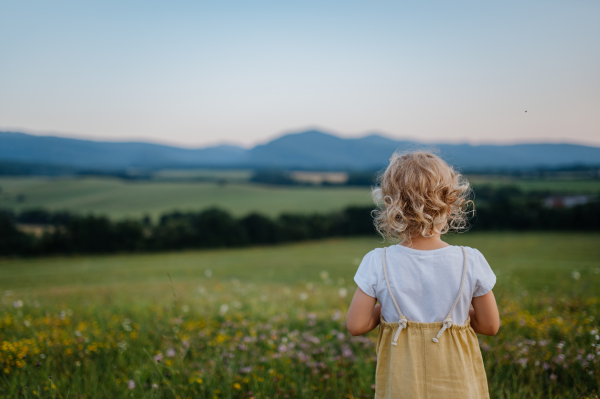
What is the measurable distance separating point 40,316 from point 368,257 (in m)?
5.00

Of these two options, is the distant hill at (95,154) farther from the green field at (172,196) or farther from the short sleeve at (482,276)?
the short sleeve at (482,276)

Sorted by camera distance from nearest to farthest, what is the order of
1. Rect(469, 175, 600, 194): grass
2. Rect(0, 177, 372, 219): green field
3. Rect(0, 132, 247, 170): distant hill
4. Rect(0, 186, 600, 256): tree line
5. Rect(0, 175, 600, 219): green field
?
Rect(469, 175, 600, 194): grass < Rect(0, 132, 247, 170): distant hill < Rect(0, 186, 600, 256): tree line < Rect(0, 175, 600, 219): green field < Rect(0, 177, 372, 219): green field

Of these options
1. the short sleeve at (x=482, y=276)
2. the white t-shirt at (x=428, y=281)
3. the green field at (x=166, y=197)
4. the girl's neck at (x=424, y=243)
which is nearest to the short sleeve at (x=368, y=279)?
the white t-shirt at (x=428, y=281)

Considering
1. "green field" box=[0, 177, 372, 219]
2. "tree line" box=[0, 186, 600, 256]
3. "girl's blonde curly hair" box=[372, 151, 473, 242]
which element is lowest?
"tree line" box=[0, 186, 600, 256]

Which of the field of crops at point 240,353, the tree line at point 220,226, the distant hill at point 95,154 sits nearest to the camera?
the field of crops at point 240,353

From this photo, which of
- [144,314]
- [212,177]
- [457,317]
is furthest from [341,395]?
[212,177]

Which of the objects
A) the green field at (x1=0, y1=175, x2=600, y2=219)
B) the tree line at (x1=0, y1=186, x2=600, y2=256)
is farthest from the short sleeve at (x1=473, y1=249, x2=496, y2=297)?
the green field at (x1=0, y1=175, x2=600, y2=219)

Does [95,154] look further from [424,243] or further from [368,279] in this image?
[424,243]

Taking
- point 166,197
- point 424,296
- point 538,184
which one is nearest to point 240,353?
point 424,296

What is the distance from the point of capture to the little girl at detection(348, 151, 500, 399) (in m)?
1.58

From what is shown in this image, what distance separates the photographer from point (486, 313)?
5.45ft

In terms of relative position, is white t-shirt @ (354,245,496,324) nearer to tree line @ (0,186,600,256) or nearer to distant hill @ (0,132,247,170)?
distant hill @ (0,132,247,170)

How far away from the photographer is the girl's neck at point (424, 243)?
65.2 inches

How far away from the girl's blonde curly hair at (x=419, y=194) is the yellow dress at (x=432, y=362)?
0.71 ft
